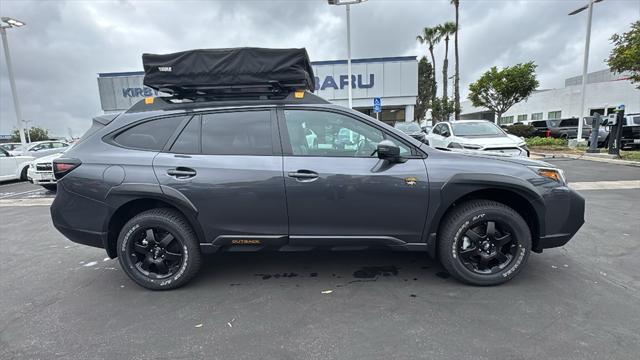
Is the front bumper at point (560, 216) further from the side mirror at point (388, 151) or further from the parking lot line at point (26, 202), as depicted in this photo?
the parking lot line at point (26, 202)

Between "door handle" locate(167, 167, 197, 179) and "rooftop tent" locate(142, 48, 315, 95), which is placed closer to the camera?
"door handle" locate(167, 167, 197, 179)

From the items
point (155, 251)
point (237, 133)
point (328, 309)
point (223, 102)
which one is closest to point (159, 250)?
point (155, 251)

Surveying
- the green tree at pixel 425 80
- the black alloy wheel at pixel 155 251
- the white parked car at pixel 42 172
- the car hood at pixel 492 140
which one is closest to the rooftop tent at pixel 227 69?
the black alloy wheel at pixel 155 251

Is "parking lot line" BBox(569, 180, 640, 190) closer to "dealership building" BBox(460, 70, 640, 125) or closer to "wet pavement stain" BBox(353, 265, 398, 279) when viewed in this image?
"wet pavement stain" BBox(353, 265, 398, 279)

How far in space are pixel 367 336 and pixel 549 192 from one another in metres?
2.07

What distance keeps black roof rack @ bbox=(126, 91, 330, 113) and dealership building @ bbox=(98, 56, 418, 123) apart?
20.9m

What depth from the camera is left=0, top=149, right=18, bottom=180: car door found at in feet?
38.2

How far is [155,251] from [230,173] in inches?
42.4

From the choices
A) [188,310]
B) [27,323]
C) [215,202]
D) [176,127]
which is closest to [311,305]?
[188,310]

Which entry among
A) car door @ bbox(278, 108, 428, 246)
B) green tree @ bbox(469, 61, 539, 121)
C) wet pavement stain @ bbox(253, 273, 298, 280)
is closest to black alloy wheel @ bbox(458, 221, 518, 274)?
car door @ bbox(278, 108, 428, 246)

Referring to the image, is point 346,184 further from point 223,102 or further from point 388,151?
point 223,102

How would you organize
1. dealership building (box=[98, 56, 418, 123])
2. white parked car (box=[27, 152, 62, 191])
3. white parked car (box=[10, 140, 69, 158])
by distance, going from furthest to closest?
1. dealership building (box=[98, 56, 418, 123])
2. white parked car (box=[10, 140, 69, 158])
3. white parked car (box=[27, 152, 62, 191])

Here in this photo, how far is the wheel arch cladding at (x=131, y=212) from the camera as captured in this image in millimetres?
2998

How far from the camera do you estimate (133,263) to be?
312 cm
